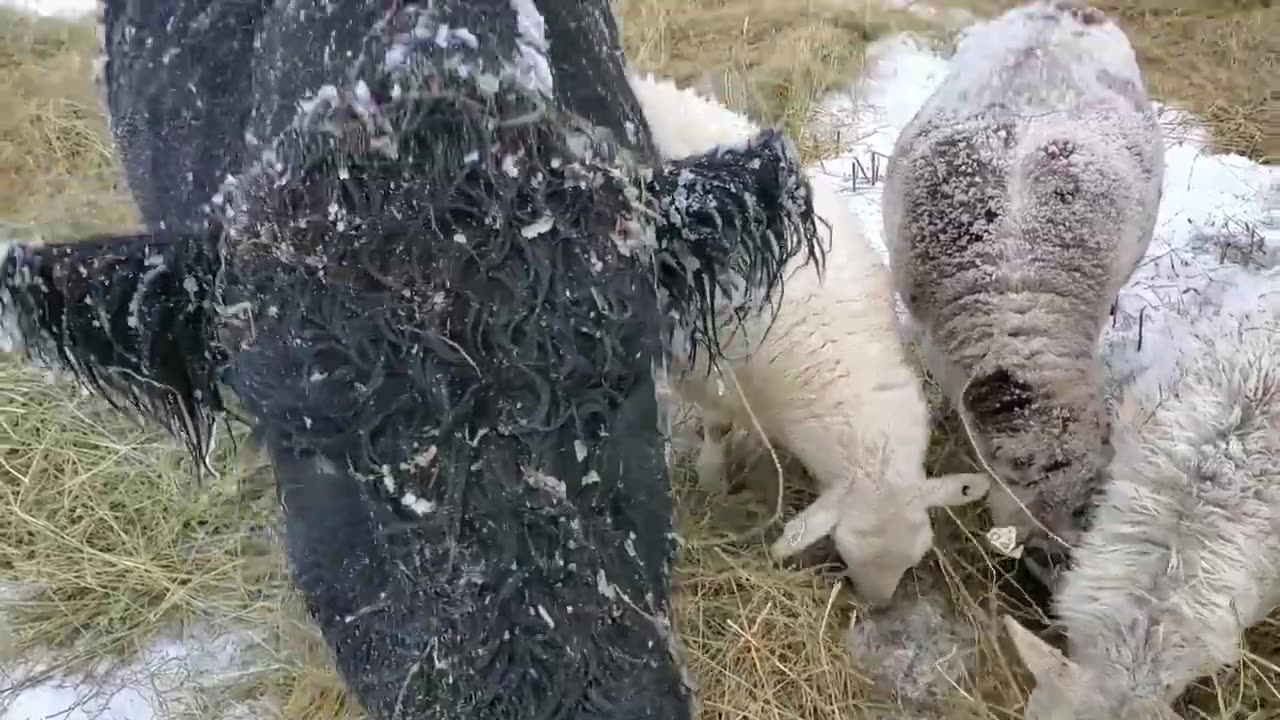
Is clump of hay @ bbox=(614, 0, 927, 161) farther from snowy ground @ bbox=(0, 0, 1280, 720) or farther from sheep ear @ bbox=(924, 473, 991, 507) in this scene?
sheep ear @ bbox=(924, 473, 991, 507)

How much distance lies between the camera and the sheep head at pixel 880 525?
2.46 metres

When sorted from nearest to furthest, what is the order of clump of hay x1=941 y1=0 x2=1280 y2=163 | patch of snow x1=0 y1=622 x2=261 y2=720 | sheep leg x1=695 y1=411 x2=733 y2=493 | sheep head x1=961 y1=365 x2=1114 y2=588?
1. patch of snow x1=0 y1=622 x2=261 y2=720
2. sheep head x1=961 y1=365 x2=1114 y2=588
3. sheep leg x1=695 y1=411 x2=733 y2=493
4. clump of hay x1=941 y1=0 x2=1280 y2=163

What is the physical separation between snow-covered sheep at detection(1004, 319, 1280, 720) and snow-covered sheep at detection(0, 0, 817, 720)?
0.99 m

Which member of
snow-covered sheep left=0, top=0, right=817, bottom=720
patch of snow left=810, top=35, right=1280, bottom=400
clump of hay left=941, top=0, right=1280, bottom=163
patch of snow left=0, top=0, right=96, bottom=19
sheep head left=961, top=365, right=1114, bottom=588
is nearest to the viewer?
snow-covered sheep left=0, top=0, right=817, bottom=720

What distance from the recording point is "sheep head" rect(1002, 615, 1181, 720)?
200cm

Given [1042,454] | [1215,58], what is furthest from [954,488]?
[1215,58]

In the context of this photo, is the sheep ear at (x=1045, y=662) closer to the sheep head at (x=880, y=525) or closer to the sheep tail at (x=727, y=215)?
the sheep head at (x=880, y=525)

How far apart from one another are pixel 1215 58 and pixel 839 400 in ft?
10.3

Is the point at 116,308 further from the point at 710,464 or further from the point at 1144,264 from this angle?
the point at 1144,264

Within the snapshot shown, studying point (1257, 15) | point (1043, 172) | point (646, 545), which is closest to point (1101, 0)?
point (1257, 15)

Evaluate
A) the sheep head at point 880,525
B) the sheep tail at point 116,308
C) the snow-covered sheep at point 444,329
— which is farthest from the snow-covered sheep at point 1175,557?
the sheep tail at point 116,308

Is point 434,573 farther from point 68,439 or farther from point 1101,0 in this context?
point 1101,0

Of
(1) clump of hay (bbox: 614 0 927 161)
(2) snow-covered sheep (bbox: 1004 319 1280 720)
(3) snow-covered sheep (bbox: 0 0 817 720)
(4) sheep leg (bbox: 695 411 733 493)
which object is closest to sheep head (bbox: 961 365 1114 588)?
(2) snow-covered sheep (bbox: 1004 319 1280 720)

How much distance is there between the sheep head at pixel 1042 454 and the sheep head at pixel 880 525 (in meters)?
0.18
